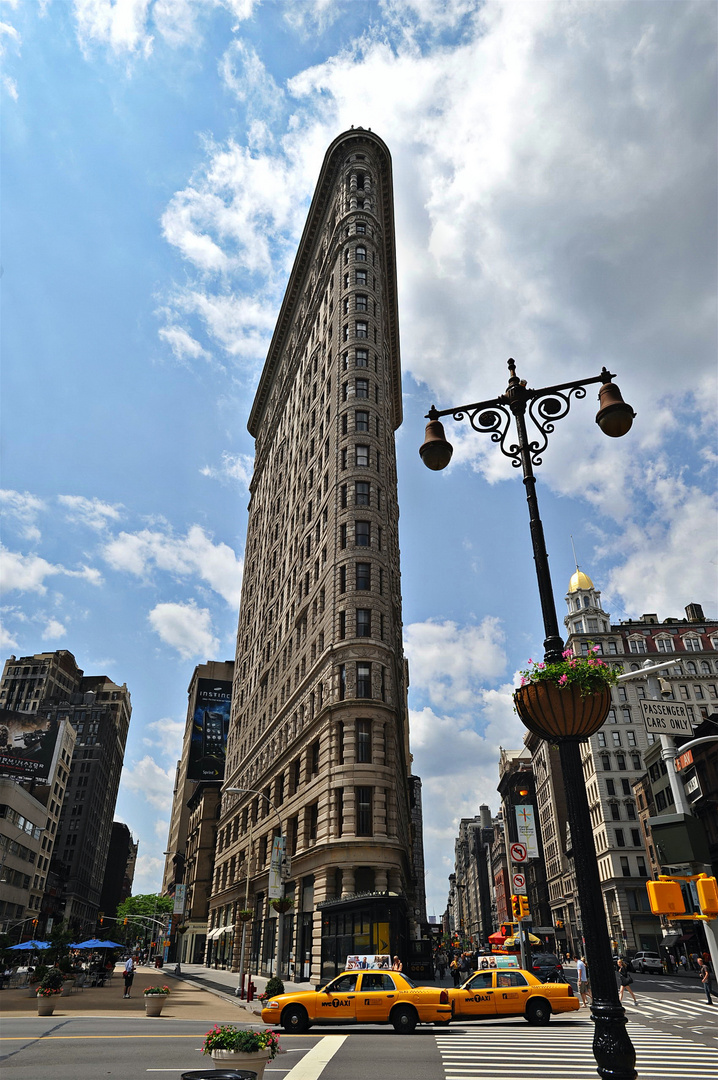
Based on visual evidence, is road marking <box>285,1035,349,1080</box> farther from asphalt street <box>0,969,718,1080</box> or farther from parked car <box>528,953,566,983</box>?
parked car <box>528,953,566,983</box>

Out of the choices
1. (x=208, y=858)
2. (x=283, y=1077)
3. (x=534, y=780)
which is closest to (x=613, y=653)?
(x=534, y=780)

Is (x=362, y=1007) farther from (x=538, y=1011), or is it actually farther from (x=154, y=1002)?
(x=154, y=1002)

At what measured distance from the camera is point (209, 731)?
452ft

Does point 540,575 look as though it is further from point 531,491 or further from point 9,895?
point 9,895

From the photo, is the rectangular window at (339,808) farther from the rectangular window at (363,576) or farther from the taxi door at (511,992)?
the taxi door at (511,992)

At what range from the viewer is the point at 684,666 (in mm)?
92312

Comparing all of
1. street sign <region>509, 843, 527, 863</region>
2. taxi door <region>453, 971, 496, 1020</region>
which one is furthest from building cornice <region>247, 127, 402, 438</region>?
taxi door <region>453, 971, 496, 1020</region>

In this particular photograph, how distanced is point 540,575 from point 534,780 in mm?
138085

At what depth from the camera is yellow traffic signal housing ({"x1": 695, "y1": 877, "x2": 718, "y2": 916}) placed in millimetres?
7762

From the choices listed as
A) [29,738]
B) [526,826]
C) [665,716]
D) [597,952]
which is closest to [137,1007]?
[526,826]

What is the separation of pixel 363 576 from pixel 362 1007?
29162 millimetres

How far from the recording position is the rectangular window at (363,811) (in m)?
38.7

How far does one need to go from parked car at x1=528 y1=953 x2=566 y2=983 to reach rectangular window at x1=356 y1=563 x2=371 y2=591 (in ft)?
77.5

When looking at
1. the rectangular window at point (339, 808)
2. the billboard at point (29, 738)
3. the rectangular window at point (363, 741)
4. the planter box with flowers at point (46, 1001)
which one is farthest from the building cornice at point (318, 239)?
the billboard at point (29, 738)
